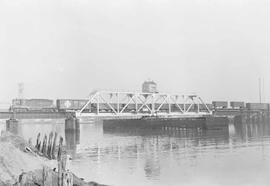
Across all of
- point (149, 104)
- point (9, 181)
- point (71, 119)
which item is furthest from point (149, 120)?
point (9, 181)

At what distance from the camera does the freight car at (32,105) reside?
8831cm

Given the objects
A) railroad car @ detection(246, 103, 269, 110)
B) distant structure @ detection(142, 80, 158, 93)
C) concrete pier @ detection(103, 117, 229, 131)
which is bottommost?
concrete pier @ detection(103, 117, 229, 131)

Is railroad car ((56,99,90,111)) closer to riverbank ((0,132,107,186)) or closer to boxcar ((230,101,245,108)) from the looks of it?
boxcar ((230,101,245,108))

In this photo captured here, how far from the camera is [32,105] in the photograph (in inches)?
3659

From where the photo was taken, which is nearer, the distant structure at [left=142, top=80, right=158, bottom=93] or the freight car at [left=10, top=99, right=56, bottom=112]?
the freight car at [left=10, top=99, right=56, bottom=112]

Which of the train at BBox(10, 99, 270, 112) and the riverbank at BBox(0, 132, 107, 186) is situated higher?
the train at BBox(10, 99, 270, 112)

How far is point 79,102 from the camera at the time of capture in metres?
96.4

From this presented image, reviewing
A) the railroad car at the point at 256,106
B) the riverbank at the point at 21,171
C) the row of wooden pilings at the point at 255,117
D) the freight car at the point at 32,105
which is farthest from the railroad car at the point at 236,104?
→ the riverbank at the point at 21,171

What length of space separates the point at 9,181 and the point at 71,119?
71.8m

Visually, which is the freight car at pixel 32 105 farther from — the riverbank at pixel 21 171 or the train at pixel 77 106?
the riverbank at pixel 21 171

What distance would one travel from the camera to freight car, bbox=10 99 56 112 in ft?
290

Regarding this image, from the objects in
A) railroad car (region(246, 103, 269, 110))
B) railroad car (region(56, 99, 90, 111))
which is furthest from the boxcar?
railroad car (region(56, 99, 90, 111))

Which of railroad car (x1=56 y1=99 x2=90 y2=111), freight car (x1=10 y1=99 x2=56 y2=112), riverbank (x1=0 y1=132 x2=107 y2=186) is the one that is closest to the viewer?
riverbank (x1=0 y1=132 x2=107 y2=186)

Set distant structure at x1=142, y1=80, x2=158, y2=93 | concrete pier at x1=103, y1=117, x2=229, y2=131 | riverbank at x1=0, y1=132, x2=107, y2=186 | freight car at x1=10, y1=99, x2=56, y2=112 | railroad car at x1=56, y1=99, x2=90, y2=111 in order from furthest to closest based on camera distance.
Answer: distant structure at x1=142, y1=80, x2=158, y2=93 < concrete pier at x1=103, y1=117, x2=229, y2=131 < railroad car at x1=56, y1=99, x2=90, y2=111 < freight car at x1=10, y1=99, x2=56, y2=112 < riverbank at x1=0, y1=132, x2=107, y2=186
